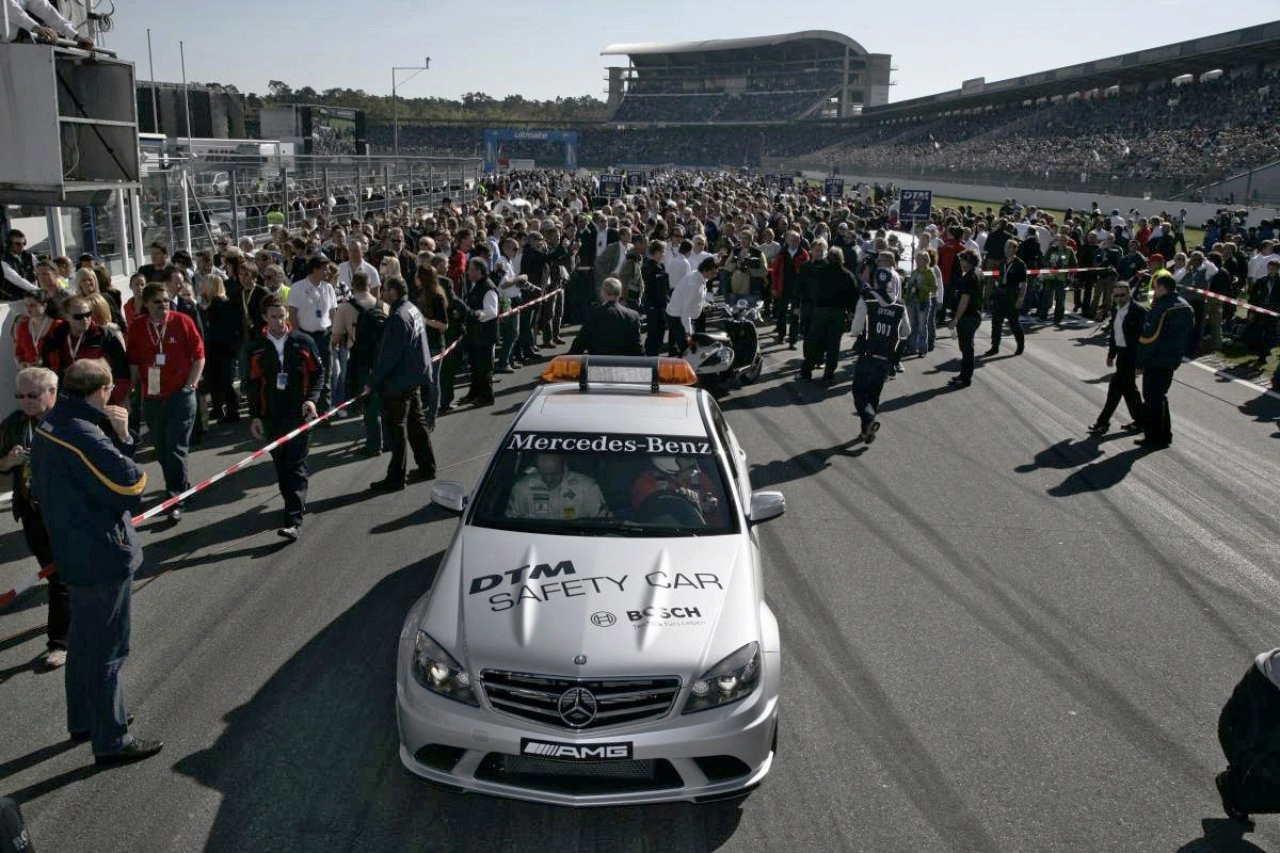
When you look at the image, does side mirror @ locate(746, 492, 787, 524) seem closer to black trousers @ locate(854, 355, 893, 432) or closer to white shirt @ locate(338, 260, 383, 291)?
black trousers @ locate(854, 355, 893, 432)

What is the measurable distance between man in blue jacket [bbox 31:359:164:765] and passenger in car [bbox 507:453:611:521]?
1.91 meters

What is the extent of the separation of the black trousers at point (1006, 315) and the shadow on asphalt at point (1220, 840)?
12.5 m

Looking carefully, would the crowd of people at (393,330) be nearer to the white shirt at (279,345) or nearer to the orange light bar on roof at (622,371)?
the white shirt at (279,345)

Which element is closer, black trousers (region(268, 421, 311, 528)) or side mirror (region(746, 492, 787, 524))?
side mirror (region(746, 492, 787, 524))

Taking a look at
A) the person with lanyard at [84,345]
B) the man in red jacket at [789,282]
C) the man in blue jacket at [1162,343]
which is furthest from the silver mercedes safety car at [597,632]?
the man in red jacket at [789,282]

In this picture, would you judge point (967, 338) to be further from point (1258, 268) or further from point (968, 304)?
point (1258, 268)

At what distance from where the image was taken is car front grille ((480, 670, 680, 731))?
Result: 14.0ft

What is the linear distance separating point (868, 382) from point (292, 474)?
6345 millimetres

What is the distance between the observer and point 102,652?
4801 millimetres

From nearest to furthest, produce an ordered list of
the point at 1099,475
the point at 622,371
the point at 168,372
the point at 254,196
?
1. the point at 622,371
2. the point at 168,372
3. the point at 1099,475
4. the point at 254,196

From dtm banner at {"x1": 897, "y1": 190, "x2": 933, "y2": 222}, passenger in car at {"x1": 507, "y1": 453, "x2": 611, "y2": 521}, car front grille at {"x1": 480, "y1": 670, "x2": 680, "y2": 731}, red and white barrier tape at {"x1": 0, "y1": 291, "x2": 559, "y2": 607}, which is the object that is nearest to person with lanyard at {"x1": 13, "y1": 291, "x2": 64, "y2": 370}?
red and white barrier tape at {"x1": 0, "y1": 291, "x2": 559, "y2": 607}

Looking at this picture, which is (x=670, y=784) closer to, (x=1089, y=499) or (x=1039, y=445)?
(x=1089, y=499)

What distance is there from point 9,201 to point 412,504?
6221 millimetres

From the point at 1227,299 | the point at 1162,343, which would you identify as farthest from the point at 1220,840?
the point at 1227,299
